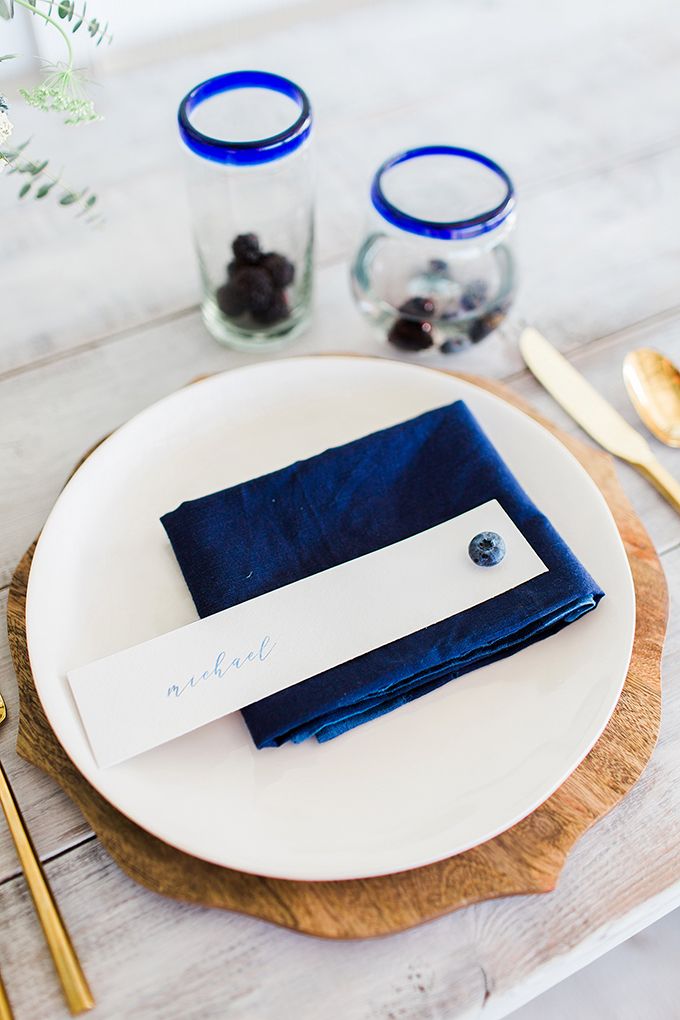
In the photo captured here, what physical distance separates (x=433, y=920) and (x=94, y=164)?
3.03ft

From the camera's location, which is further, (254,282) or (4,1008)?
(254,282)

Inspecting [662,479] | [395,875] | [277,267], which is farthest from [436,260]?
[395,875]

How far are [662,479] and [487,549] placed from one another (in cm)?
24

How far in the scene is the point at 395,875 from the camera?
0.58 m

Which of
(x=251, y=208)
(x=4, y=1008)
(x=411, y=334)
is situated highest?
(x=251, y=208)

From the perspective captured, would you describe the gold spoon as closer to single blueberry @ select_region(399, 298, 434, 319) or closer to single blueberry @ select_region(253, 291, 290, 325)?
single blueberry @ select_region(399, 298, 434, 319)

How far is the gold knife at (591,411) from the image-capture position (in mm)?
815

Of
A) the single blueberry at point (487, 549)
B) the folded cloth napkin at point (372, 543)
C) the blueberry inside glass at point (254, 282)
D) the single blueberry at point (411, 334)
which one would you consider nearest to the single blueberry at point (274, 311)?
the blueberry inside glass at point (254, 282)

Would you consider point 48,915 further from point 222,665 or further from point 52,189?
point 52,189

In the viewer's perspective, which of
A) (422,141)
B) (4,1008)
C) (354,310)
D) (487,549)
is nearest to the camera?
(4,1008)

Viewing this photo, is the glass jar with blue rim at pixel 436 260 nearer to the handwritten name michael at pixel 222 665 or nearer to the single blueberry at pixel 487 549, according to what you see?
the single blueberry at pixel 487 549

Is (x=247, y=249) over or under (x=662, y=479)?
over

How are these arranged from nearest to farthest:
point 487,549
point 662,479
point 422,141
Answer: point 487,549 < point 662,479 < point 422,141

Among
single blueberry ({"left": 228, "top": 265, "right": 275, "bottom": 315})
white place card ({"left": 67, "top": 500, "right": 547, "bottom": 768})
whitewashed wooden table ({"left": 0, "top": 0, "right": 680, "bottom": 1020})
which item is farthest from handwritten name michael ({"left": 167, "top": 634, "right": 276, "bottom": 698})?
Result: single blueberry ({"left": 228, "top": 265, "right": 275, "bottom": 315})
